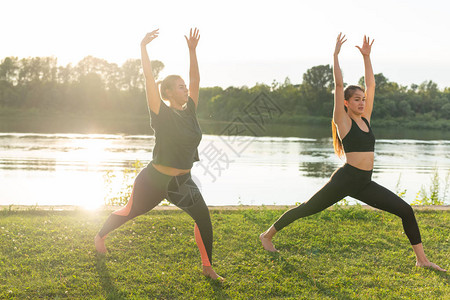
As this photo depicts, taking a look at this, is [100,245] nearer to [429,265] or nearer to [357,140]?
[357,140]

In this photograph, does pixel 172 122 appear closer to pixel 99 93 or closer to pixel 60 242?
pixel 60 242

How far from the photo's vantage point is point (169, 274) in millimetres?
4723

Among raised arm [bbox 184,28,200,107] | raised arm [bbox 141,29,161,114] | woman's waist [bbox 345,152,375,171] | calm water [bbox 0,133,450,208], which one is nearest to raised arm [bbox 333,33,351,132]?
woman's waist [bbox 345,152,375,171]

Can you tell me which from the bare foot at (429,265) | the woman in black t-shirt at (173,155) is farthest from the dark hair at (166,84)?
the bare foot at (429,265)

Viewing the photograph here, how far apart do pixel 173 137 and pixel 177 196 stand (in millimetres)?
611

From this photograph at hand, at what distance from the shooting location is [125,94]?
253ft

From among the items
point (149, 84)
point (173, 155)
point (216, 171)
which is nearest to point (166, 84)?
point (149, 84)

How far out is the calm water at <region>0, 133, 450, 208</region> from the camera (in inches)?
492

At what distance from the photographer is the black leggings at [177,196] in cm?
456

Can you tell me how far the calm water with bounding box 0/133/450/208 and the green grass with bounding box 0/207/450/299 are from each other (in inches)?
80.3

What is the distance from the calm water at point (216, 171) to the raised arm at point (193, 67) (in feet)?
12.6

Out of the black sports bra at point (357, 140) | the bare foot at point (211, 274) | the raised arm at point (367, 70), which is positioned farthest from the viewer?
the raised arm at point (367, 70)

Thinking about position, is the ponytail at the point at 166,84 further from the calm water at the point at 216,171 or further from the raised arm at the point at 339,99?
the calm water at the point at 216,171

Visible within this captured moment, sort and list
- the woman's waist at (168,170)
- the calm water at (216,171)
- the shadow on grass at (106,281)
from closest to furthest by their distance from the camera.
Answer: the shadow on grass at (106,281) → the woman's waist at (168,170) → the calm water at (216,171)
